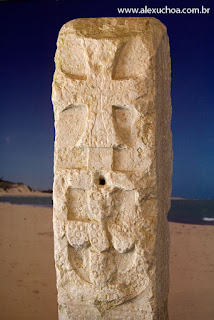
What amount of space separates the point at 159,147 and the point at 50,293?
8.50 ft

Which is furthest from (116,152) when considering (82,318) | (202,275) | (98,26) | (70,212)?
(202,275)

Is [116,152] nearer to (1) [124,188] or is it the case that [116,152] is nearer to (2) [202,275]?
(1) [124,188]

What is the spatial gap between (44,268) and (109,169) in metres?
2.61

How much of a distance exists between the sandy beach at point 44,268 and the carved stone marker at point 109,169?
191cm

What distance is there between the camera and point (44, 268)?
5227 millimetres

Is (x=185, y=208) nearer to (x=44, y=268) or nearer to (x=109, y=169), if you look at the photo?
(x=44, y=268)

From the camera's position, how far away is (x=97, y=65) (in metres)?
2.96

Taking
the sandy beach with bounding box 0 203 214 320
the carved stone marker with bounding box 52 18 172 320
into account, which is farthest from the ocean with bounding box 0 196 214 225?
the carved stone marker with bounding box 52 18 172 320

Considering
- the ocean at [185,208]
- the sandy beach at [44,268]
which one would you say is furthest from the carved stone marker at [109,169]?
the ocean at [185,208]

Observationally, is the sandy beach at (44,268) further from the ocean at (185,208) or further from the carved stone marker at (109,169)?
the carved stone marker at (109,169)

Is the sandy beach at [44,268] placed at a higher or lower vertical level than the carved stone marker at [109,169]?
lower

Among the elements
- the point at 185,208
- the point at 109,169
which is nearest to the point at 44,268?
the point at 185,208

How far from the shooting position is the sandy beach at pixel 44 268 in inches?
192

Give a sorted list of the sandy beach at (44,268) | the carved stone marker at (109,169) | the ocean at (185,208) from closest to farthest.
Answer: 1. the carved stone marker at (109,169)
2. the sandy beach at (44,268)
3. the ocean at (185,208)
